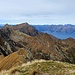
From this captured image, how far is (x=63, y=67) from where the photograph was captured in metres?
19.5

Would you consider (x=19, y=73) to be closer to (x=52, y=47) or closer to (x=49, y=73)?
(x=49, y=73)

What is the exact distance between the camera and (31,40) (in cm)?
16925

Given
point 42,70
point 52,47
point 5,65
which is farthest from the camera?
point 52,47

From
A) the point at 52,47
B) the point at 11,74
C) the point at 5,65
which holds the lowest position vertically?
the point at 52,47

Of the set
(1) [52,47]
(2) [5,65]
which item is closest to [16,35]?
(1) [52,47]

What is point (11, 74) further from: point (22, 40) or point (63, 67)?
point (22, 40)

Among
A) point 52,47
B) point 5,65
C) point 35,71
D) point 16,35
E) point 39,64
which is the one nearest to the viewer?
point 35,71

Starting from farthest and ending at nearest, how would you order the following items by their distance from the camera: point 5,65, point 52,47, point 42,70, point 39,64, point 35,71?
1. point 52,47
2. point 5,65
3. point 39,64
4. point 42,70
5. point 35,71

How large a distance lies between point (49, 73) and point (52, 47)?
150 meters

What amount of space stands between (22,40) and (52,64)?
150857 millimetres

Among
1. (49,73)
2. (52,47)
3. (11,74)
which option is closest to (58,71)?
(49,73)

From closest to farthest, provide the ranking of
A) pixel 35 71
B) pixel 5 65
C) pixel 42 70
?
pixel 35 71, pixel 42 70, pixel 5 65

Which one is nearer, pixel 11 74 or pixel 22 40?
pixel 11 74

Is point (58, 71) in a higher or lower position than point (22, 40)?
higher
